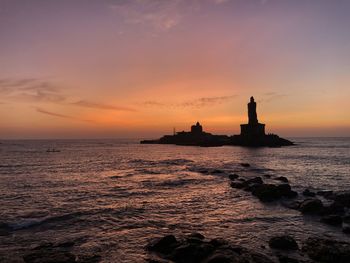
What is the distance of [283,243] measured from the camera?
1722 centimetres

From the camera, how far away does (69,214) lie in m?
24.6

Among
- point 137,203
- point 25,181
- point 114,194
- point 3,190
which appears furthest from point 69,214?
point 25,181

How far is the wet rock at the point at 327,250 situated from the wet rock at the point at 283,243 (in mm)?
509

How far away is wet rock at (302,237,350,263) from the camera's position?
1518 cm

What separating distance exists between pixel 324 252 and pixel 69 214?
665 inches

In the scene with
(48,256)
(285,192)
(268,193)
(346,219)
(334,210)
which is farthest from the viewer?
(285,192)

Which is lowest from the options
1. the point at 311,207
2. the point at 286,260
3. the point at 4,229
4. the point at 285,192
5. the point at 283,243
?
the point at 286,260

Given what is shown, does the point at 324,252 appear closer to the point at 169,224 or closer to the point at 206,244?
the point at 206,244

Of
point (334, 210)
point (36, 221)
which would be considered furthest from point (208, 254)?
point (334, 210)

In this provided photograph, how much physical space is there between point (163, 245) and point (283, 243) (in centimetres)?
601

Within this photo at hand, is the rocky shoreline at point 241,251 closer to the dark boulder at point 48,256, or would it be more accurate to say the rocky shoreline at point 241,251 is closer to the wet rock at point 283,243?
the wet rock at point 283,243

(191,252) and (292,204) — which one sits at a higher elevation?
(191,252)

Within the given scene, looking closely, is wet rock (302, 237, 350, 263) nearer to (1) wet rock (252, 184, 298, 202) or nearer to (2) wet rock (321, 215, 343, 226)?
(2) wet rock (321, 215, 343, 226)

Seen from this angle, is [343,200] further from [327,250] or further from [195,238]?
[195,238]
